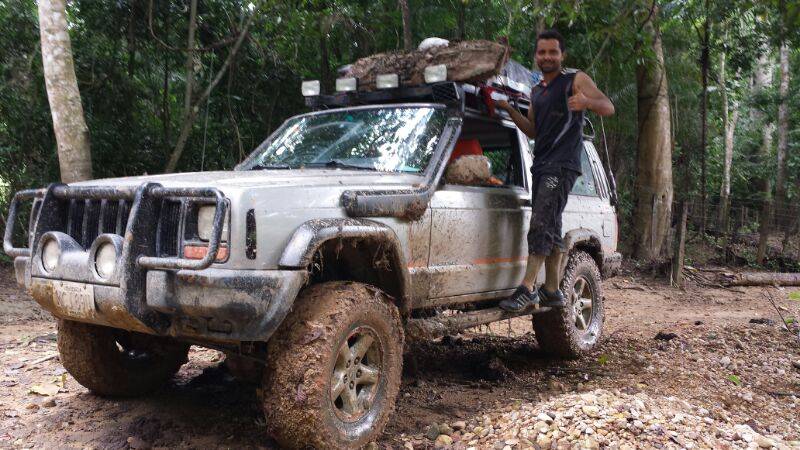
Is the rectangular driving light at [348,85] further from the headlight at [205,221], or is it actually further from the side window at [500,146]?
the headlight at [205,221]

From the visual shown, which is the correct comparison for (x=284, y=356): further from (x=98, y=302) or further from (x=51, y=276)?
(x=51, y=276)

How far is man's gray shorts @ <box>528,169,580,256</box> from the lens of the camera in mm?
4449

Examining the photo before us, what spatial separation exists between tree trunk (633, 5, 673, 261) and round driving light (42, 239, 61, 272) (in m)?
→ 10.2

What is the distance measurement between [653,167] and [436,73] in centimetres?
843

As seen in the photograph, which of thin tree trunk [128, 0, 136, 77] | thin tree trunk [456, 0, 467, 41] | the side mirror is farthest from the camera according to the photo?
thin tree trunk [456, 0, 467, 41]

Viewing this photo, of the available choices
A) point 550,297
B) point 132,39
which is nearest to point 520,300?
point 550,297

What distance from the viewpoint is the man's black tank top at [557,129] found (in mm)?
4500

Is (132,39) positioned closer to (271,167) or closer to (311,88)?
(311,88)

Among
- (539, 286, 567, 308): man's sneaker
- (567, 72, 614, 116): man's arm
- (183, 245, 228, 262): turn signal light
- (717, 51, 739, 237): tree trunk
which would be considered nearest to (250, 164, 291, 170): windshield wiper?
(183, 245, 228, 262): turn signal light

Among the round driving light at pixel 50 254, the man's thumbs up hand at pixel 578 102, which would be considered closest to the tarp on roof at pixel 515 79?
the man's thumbs up hand at pixel 578 102

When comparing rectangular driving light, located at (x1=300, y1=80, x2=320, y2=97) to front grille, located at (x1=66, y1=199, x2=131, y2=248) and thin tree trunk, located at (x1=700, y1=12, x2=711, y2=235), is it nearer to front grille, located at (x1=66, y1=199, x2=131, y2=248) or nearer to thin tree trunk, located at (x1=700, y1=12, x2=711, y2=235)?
front grille, located at (x1=66, y1=199, x2=131, y2=248)

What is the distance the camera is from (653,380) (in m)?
4.65

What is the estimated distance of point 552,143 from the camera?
4.54m

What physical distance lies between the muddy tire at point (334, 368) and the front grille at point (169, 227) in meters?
0.60
